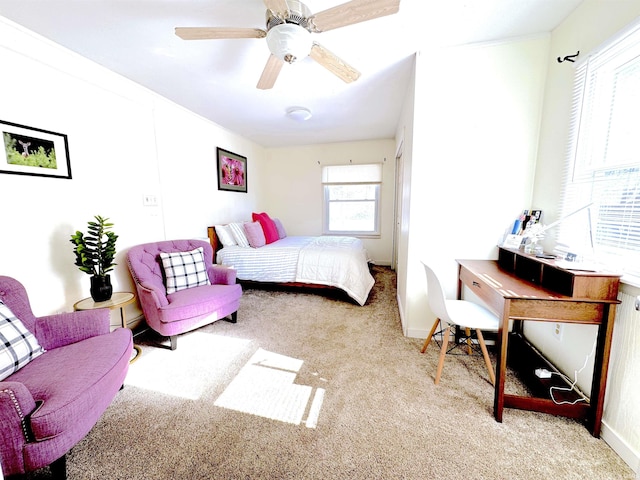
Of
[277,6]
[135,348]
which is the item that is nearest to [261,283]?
[135,348]

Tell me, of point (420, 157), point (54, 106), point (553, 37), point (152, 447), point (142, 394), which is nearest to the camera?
point (152, 447)

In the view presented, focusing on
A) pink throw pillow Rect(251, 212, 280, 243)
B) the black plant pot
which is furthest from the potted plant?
pink throw pillow Rect(251, 212, 280, 243)

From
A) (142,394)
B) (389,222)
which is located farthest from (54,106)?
(389,222)

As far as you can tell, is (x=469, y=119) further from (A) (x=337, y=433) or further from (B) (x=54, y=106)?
(B) (x=54, y=106)

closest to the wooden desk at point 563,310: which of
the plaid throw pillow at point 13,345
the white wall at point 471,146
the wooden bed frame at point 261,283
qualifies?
the white wall at point 471,146

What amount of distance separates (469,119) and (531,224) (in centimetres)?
95

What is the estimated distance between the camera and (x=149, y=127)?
8.75 ft

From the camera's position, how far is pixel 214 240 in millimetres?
3674

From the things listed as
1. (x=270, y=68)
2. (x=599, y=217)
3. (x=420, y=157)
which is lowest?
(x=599, y=217)

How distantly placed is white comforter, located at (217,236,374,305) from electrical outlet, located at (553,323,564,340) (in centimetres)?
171

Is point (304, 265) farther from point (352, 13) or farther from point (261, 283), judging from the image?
point (352, 13)

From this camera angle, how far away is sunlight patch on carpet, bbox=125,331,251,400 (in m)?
1.70

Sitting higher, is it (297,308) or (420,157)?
(420,157)

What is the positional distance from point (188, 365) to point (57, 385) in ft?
2.96
